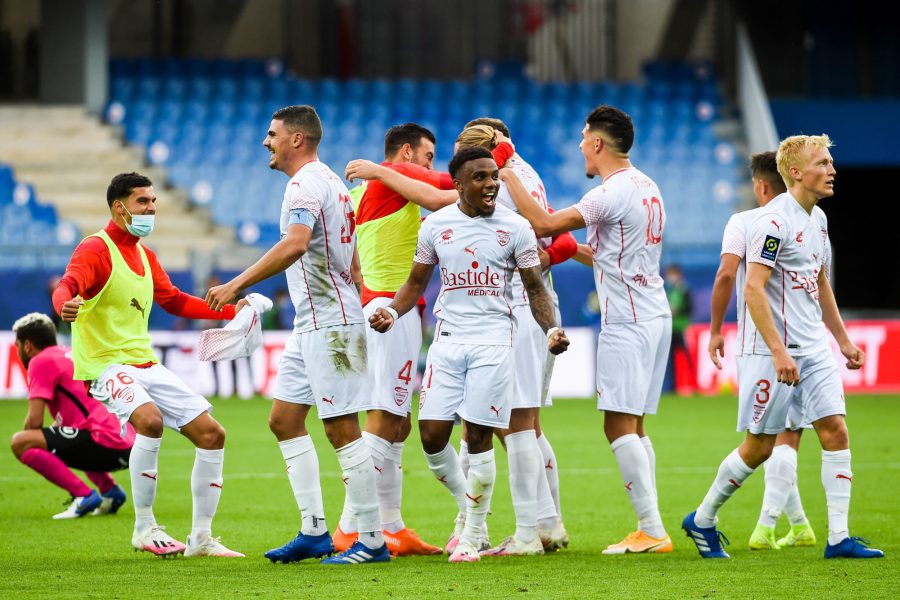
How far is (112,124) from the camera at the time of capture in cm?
2636

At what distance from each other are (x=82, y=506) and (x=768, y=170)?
4907mm

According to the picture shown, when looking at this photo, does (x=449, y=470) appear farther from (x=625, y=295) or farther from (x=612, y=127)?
(x=612, y=127)

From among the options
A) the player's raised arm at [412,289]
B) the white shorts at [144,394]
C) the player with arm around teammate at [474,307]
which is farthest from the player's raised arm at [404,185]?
the white shorts at [144,394]

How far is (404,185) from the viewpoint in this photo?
718 cm

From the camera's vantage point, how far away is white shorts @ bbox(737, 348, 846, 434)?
7031 millimetres

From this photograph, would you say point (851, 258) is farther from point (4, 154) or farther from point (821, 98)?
point (4, 154)

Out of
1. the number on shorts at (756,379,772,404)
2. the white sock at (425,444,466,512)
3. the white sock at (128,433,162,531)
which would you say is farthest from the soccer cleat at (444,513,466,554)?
the number on shorts at (756,379,772,404)

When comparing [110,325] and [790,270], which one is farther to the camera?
[110,325]

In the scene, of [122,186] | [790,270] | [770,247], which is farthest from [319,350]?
[790,270]

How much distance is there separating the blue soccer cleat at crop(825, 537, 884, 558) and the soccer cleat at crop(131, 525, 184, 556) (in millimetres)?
3361

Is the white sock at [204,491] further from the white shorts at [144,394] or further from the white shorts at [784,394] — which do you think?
the white shorts at [784,394]

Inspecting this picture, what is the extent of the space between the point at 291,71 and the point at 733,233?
76.1ft

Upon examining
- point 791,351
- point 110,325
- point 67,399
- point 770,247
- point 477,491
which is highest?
point 770,247

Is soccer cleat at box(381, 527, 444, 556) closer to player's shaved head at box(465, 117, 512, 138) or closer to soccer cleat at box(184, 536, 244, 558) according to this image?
soccer cleat at box(184, 536, 244, 558)
